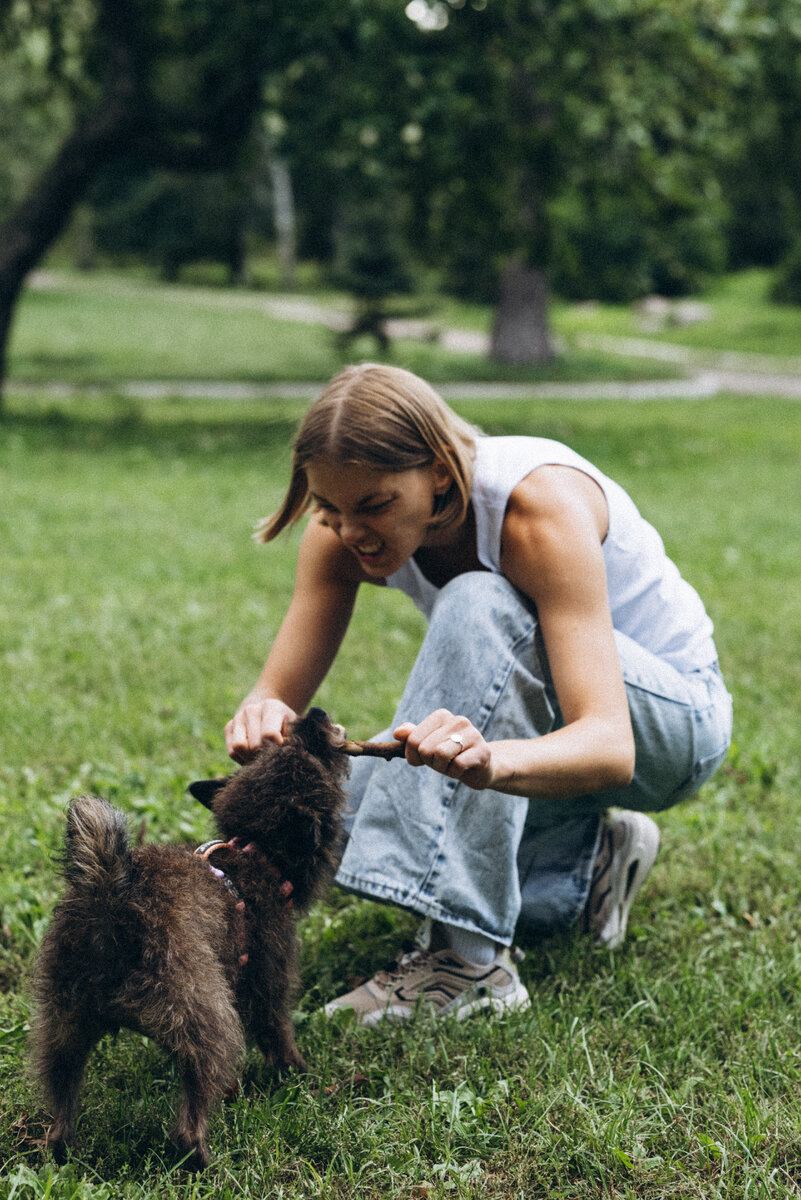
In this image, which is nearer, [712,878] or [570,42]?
[712,878]

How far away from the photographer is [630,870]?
2.91 metres

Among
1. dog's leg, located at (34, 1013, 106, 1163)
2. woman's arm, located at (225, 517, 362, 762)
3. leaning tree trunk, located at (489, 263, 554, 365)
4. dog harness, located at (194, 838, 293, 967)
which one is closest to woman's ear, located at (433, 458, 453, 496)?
woman's arm, located at (225, 517, 362, 762)

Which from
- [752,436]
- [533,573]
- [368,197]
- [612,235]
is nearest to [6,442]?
[368,197]

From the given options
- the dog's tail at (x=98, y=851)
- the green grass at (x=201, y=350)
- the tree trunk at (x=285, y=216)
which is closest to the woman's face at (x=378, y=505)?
the dog's tail at (x=98, y=851)

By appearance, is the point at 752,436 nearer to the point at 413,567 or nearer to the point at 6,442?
the point at 6,442

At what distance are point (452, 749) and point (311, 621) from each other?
90 cm

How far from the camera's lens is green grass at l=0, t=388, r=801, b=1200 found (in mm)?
2109

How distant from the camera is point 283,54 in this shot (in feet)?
33.1

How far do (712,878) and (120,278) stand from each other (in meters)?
49.4

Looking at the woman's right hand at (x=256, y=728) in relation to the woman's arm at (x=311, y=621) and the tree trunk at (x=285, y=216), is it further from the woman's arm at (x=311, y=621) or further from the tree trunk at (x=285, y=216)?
the tree trunk at (x=285, y=216)

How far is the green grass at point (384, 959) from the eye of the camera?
2.11m

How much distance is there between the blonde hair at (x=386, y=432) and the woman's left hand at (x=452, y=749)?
585 millimetres

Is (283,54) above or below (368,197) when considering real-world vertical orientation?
above

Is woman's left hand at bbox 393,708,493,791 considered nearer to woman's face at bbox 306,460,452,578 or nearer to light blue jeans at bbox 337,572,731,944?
light blue jeans at bbox 337,572,731,944
